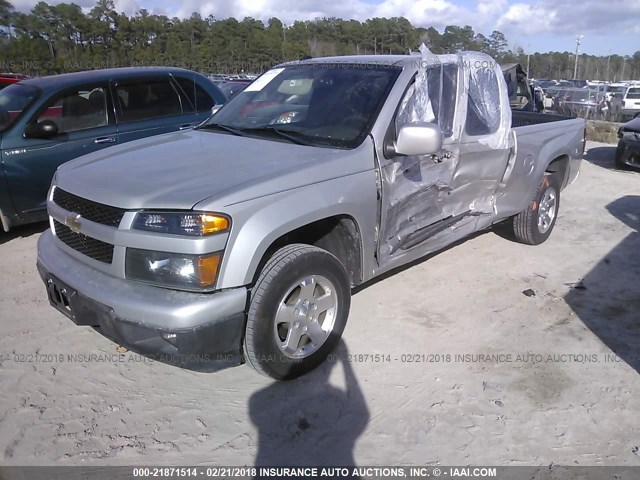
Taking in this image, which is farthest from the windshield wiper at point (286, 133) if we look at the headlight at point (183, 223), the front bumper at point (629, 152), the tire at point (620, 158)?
the tire at point (620, 158)

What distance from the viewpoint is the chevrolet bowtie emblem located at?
3098mm

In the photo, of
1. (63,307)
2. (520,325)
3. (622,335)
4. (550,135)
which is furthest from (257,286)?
(550,135)

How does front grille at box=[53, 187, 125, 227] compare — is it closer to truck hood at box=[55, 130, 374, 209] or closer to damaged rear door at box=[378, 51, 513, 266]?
truck hood at box=[55, 130, 374, 209]

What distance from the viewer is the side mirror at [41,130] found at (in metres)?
5.66

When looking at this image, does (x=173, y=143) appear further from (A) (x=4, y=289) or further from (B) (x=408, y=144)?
(A) (x=4, y=289)

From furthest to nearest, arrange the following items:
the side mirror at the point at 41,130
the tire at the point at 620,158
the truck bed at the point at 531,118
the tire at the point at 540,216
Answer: the tire at the point at 620,158 < the truck bed at the point at 531,118 < the side mirror at the point at 41,130 < the tire at the point at 540,216

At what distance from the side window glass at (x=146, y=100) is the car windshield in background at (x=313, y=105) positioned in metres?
2.34

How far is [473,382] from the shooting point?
3.39m

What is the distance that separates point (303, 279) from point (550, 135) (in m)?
3.64

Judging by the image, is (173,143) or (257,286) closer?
(257,286)

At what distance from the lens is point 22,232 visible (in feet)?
20.7

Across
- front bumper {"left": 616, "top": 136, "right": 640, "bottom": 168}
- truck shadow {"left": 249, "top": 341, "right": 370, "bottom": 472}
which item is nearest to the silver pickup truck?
truck shadow {"left": 249, "top": 341, "right": 370, "bottom": 472}

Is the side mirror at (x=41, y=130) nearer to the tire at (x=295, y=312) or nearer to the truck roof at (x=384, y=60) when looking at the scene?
the truck roof at (x=384, y=60)

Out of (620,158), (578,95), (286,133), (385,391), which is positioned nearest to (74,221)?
(286,133)
